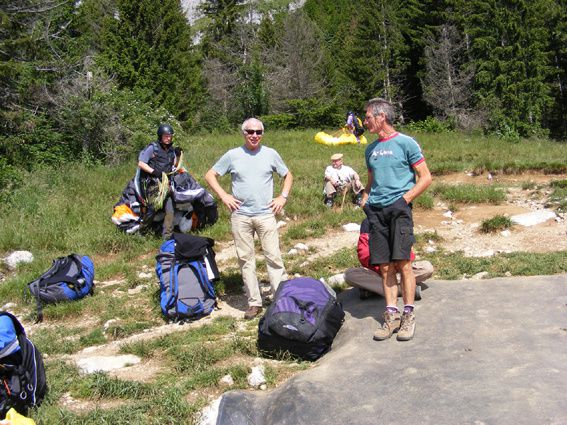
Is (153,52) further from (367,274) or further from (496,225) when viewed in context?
(367,274)

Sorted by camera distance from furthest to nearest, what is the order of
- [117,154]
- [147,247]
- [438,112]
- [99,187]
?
Result: 1. [438,112]
2. [117,154]
3. [99,187]
4. [147,247]

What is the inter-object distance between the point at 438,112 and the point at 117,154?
85.0 ft

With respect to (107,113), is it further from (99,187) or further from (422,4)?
(422,4)

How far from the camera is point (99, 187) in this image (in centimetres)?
1102

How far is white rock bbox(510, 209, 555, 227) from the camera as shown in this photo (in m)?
8.80

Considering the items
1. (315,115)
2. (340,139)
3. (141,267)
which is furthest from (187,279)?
(315,115)

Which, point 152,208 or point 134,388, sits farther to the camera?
point 152,208

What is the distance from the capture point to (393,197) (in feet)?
14.3

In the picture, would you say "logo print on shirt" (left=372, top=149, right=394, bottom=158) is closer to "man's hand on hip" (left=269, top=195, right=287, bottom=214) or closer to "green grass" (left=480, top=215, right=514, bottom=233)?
"man's hand on hip" (left=269, top=195, right=287, bottom=214)

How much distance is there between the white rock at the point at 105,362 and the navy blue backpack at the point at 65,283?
172cm

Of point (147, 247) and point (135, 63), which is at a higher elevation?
point (135, 63)

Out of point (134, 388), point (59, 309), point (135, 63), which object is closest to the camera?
point (134, 388)

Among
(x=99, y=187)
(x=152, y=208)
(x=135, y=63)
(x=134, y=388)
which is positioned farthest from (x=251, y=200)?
Result: (x=135, y=63)

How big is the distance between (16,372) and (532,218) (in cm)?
775
